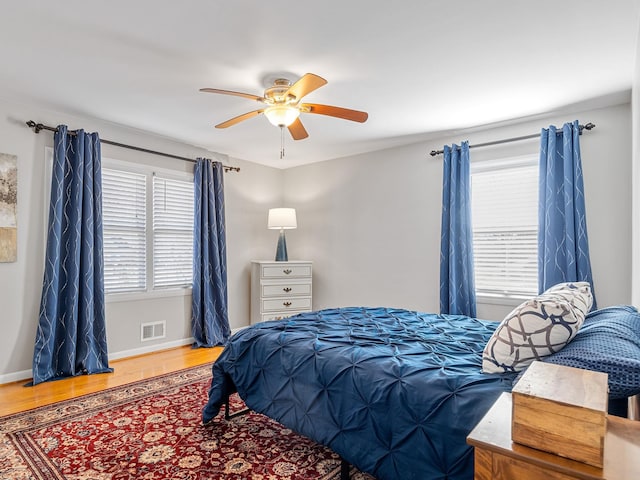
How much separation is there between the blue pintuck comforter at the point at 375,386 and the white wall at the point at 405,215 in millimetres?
1578

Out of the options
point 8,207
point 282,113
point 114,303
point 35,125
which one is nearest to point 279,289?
point 114,303

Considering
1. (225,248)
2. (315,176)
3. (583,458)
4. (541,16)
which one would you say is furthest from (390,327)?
(315,176)

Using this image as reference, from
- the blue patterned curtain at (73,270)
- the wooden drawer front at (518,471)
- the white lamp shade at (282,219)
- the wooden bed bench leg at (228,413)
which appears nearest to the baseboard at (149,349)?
the blue patterned curtain at (73,270)

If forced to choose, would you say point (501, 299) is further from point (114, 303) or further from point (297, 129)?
point (114, 303)

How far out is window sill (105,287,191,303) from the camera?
3.95 m

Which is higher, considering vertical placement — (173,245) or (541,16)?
(541,16)

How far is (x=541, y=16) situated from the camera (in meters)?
2.09

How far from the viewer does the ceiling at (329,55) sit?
204 centimetres

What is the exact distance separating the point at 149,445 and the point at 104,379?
1.47m

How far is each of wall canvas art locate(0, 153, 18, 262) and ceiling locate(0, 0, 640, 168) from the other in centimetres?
61

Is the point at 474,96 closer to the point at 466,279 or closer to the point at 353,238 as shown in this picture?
the point at 466,279

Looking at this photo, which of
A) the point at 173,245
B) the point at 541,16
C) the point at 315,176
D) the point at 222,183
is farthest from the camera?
the point at 315,176

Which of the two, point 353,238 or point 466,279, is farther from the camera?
point 353,238

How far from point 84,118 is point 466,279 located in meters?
4.05
